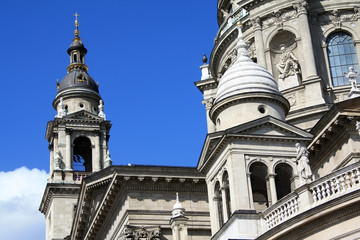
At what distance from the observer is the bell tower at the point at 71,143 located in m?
60.2

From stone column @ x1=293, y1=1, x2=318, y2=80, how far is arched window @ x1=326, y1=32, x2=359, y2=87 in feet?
6.17

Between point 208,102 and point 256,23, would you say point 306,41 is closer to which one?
point 256,23

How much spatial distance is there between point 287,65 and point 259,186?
587 inches

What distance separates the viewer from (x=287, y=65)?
154 feet

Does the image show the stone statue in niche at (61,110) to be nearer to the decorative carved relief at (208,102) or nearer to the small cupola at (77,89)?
the small cupola at (77,89)

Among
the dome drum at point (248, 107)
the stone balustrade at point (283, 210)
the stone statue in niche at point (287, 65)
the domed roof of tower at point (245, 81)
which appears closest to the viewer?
the stone balustrade at point (283, 210)

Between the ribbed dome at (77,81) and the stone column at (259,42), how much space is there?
2122cm

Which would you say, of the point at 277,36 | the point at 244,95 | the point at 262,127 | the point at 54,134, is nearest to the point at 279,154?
the point at 262,127

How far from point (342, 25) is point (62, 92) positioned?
2669 cm

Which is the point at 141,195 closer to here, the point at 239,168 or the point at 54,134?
the point at 239,168

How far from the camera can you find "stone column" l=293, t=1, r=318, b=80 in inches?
1791

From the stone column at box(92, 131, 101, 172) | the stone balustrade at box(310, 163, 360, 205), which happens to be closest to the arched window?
the stone column at box(92, 131, 101, 172)

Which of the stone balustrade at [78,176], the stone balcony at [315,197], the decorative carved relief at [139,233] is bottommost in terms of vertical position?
the stone balcony at [315,197]

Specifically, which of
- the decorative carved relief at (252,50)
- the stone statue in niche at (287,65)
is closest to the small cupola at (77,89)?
the decorative carved relief at (252,50)
